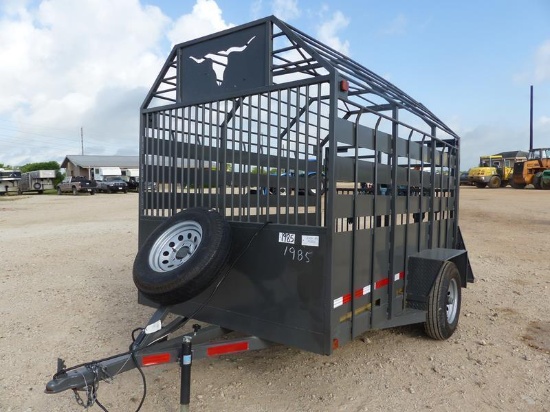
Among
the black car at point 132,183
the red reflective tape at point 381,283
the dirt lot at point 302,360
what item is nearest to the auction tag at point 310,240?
the red reflective tape at point 381,283

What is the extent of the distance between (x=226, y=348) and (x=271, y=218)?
94 centimetres

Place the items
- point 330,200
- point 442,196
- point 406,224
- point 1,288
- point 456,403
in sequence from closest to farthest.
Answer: point 330,200, point 456,403, point 406,224, point 442,196, point 1,288

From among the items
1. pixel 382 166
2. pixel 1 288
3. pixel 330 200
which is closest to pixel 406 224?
pixel 382 166

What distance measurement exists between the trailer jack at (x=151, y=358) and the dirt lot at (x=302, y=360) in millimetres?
A: 444

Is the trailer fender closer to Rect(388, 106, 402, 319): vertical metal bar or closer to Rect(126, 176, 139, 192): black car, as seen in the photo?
Rect(388, 106, 402, 319): vertical metal bar

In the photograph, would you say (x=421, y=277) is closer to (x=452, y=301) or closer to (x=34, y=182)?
(x=452, y=301)

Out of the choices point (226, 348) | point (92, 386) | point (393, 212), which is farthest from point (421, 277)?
point (92, 386)

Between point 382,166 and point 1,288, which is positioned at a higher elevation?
point 382,166

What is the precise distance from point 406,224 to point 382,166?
2.28 feet

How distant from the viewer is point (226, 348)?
9.52 feet

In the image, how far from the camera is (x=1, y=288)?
603 cm

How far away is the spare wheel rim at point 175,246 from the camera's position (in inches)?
120

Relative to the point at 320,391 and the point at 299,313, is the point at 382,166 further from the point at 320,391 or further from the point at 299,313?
the point at 320,391

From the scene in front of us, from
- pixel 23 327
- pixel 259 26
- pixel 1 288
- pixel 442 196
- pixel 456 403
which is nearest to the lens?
pixel 456 403
